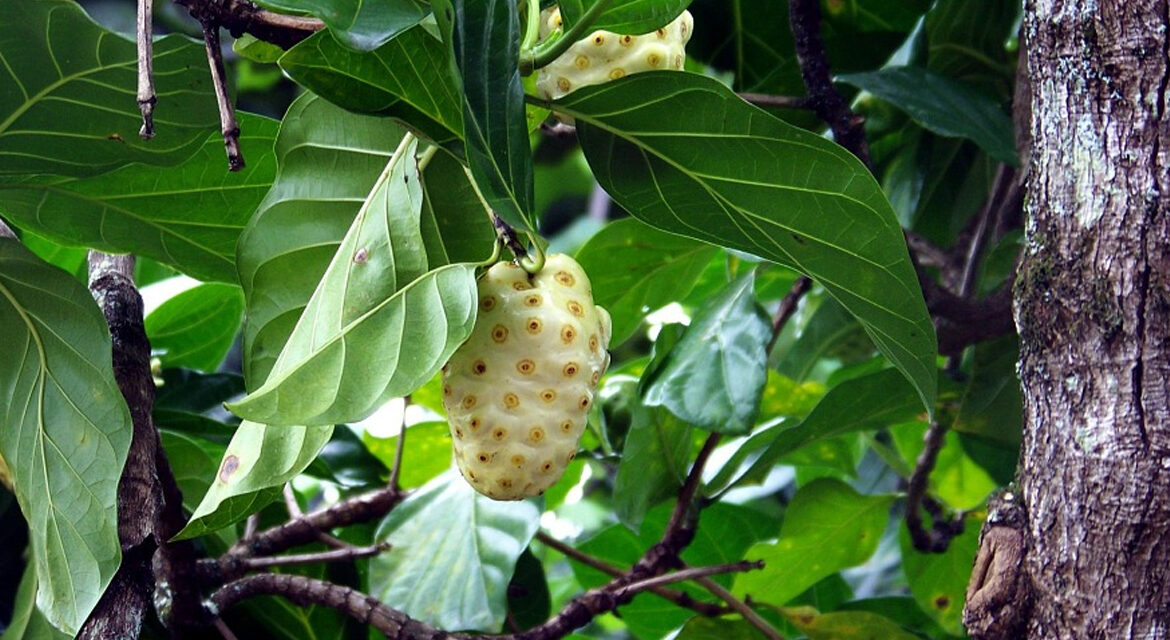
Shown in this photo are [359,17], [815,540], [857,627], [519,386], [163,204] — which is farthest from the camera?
[815,540]

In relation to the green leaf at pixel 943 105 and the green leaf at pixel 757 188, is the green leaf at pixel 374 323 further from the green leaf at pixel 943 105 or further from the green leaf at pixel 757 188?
the green leaf at pixel 943 105

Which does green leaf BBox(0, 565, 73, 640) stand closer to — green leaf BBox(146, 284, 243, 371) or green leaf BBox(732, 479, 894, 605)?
green leaf BBox(146, 284, 243, 371)

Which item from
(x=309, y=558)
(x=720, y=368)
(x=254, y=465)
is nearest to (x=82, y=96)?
(x=254, y=465)

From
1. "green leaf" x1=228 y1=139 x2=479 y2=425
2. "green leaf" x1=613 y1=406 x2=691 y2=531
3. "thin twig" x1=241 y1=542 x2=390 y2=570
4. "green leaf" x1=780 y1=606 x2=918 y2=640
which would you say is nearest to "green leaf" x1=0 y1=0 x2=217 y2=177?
"green leaf" x1=228 y1=139 x2=479 y2=425

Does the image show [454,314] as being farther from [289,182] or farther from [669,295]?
[669,295]

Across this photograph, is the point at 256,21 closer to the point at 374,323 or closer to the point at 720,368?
the point at 374,323

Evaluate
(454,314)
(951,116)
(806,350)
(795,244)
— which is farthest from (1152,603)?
(806,350)

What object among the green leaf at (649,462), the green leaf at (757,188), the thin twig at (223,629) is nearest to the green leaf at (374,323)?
the green leaf at (757,188)
